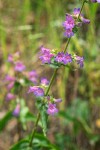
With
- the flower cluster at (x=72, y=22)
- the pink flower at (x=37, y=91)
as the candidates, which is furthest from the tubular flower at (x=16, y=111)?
the flower cluster at (x=72, y=22)

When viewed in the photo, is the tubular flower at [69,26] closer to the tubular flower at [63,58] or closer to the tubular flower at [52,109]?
the tubular flower at [63,58]

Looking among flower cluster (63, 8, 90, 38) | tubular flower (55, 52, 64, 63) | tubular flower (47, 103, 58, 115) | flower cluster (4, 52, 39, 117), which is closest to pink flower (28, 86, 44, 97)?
tubular flower (47, 103, 58, 115)

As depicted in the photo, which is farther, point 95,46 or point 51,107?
point 95,46

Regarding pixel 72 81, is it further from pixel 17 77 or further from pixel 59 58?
pixel 59 58

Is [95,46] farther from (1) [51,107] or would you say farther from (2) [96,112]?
(1) [51,107]

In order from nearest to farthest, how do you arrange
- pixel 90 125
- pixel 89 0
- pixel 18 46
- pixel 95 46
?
pixel 89 0, pixel 90 125, pixel 95 46, pixel 18 46

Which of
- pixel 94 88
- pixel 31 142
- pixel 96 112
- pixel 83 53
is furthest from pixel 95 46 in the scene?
pixel 31 142

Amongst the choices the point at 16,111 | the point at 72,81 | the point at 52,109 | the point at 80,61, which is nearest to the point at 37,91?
the point at 52,109

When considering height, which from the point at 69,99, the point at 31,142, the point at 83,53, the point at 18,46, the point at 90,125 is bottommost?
the point at 31,142
